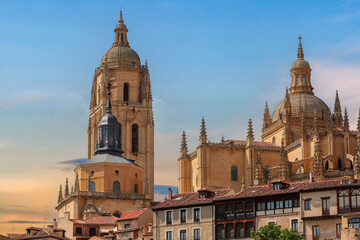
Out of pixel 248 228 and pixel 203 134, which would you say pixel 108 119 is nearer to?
pixel 203 134

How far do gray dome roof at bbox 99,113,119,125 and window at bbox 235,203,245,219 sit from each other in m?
52.6

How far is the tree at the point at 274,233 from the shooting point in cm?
6806

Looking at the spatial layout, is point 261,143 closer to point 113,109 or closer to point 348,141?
point 348,141

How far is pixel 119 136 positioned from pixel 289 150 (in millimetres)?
29796

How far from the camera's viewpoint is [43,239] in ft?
290

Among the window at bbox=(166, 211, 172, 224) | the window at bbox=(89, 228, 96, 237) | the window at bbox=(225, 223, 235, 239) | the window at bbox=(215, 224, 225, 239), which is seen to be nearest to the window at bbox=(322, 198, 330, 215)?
the window at bbox=(225, 223, 235, 239)

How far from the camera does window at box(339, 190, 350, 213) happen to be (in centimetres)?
6969

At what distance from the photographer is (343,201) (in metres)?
70.2

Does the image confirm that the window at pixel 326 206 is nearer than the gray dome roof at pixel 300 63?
Yes

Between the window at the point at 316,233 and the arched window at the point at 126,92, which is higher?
the arched window at the point at 126,92

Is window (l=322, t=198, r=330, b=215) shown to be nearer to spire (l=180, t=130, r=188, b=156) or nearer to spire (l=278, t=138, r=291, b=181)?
spire (l=278, t=138, r=291, b=181)

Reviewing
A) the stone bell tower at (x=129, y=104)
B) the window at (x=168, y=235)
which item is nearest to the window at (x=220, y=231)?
the window at (x=168, y=235)

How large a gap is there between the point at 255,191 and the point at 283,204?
4.09m

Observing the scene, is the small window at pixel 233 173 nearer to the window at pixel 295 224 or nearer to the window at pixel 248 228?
the window at pixel 248 228
